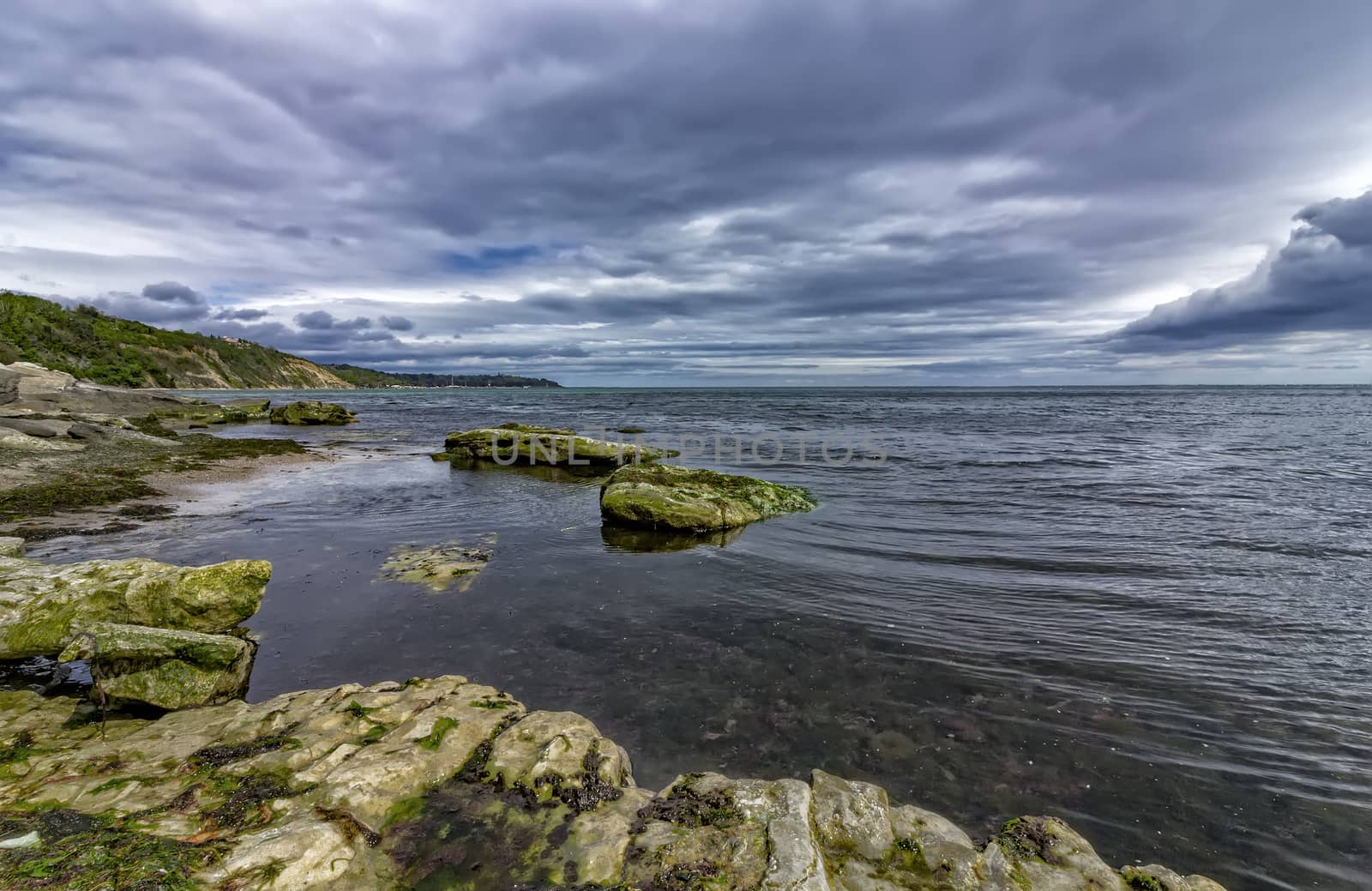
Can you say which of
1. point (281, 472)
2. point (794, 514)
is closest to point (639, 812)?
point (794, 514)

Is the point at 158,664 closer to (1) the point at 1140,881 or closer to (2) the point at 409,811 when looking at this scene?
(2) the point at 409,811

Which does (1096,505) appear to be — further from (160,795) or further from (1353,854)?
(160,795)

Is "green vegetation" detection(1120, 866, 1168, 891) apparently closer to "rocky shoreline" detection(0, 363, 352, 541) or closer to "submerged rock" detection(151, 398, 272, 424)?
"rocky shoreline" detection(0, 363, 352, 541)

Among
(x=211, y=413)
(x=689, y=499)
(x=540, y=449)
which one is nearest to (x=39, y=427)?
(x=540, y=449)

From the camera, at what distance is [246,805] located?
157 inches

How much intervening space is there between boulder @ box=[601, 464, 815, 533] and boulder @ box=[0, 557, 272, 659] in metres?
7.63

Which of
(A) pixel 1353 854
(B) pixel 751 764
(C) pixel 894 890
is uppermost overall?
(C) pixel 894 890

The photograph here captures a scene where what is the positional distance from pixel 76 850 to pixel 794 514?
14085mm

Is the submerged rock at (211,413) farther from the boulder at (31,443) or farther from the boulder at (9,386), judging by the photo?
the boulder at (31,443)

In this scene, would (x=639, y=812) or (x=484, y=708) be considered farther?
(x=484, y=708)

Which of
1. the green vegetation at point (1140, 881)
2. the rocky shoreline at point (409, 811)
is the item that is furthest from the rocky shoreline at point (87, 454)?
the green vegetation at point (1140, 881)

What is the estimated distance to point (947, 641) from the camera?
7.91 meters

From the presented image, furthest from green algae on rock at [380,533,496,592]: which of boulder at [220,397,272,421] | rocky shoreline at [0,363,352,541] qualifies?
boulder at [220,397,272,421]

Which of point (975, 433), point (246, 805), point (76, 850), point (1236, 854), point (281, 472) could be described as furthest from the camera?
point (975, 433)
